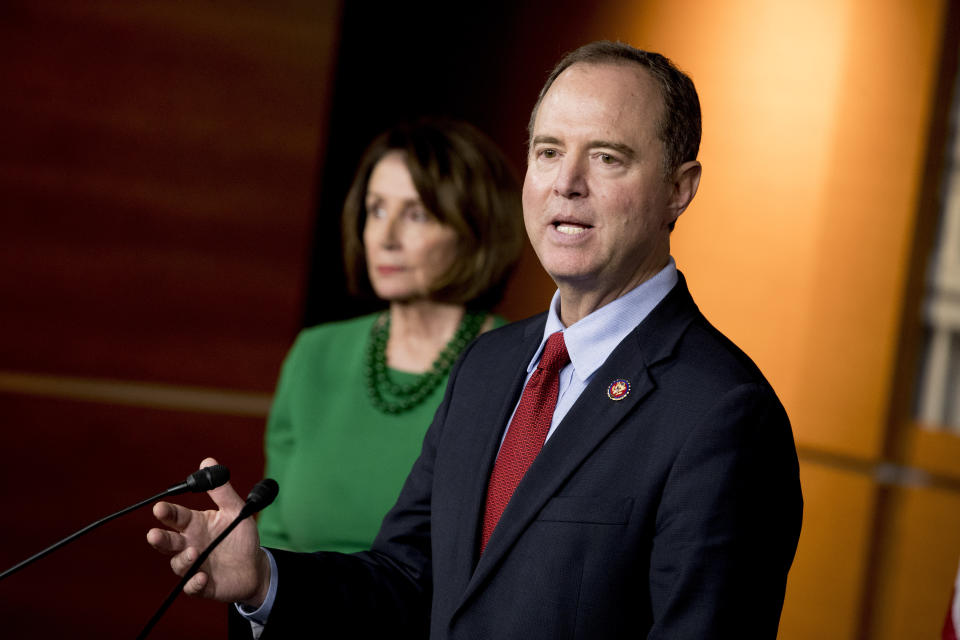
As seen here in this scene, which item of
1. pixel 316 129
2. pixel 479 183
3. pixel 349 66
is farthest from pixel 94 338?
pixel 479 183

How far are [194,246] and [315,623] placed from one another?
205 cm

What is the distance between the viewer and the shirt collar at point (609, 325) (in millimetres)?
1254

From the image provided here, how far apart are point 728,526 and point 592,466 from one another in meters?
0.18

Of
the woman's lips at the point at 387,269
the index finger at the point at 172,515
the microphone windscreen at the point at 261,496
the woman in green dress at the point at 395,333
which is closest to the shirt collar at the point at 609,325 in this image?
the microphone windscreen at the point at 261,496

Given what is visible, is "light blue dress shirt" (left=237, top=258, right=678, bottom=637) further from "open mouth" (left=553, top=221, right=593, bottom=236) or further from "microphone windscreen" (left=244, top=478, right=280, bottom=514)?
"microphone windscreen" (left=244, top=478, right=280, bottom=514)

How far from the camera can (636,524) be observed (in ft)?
3.58

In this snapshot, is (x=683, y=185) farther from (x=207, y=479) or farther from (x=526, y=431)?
(x=207, y=479)

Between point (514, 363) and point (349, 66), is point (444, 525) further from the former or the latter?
point (349, 66)

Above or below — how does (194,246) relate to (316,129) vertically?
below

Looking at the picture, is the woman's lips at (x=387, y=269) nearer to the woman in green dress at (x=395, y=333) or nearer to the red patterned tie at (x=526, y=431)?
the woman in green dress at (x=395, y=333)

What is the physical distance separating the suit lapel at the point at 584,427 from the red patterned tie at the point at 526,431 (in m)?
0.02

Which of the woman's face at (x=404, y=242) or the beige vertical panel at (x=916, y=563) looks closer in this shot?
the woman's face at (x=404, y=242)

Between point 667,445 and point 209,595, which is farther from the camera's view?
point 209,595

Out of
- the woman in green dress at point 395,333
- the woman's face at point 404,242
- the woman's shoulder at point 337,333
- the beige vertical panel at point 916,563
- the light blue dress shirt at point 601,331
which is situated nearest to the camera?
the light blue dress shirt at point 601,331
